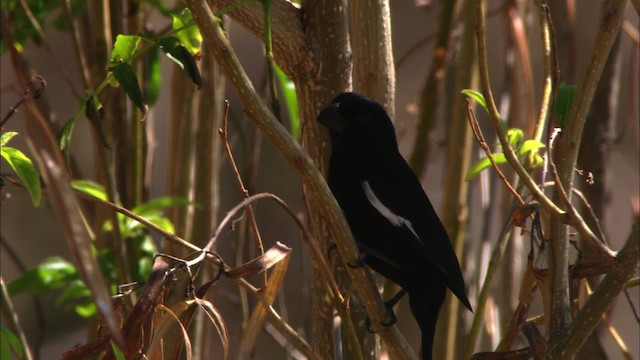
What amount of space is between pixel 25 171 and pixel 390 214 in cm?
92

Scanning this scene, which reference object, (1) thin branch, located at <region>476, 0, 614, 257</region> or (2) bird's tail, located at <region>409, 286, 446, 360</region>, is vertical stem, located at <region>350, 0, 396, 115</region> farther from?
(2) bird's tail, located at <region>409, 286, 446, 360</region>

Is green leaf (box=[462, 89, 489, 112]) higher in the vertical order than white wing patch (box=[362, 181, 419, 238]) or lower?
higher

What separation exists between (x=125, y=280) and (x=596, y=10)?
3.75m

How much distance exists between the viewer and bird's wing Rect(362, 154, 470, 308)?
6.64ft

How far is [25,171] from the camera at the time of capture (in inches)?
56.1

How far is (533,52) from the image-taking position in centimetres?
466

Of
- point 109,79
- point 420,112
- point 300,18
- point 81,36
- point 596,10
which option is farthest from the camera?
point 596,10

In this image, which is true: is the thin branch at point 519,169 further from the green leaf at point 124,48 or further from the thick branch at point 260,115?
the green leaf at point 124,48

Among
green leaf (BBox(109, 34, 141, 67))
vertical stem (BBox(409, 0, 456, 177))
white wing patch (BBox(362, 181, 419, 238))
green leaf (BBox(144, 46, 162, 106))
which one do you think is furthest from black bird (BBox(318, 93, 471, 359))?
green leaf (BBox(109, 34, 141, 67))

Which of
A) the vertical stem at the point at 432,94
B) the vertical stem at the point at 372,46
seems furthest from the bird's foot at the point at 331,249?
the vertical stem at the point at 432,94

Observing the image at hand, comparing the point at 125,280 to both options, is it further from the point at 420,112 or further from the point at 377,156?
the point at 420,112

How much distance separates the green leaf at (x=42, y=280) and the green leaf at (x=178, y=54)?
1.06 meters

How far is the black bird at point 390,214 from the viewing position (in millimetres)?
2059

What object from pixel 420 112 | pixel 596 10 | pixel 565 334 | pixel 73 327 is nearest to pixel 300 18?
pixel 565 334
